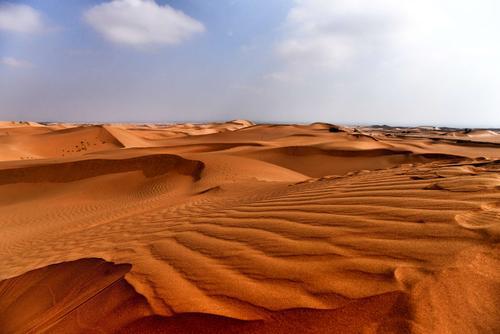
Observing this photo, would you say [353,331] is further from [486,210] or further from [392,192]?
[392,192]

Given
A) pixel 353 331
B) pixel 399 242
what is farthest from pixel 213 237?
pixel 353 331

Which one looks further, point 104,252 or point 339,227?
point 104,252

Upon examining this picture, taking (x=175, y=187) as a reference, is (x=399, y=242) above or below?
above

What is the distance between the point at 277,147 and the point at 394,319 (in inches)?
504

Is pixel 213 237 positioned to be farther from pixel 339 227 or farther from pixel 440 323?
pixel 440 323

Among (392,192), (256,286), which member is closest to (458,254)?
(256,286)

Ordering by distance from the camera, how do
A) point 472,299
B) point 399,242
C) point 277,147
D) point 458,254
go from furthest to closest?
point 277,147 → point 399,242 → point 458,254 → point 472,299

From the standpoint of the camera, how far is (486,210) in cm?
246

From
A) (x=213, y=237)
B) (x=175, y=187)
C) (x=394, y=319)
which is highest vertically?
(x=394, y=319)

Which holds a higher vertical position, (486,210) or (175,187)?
(486,210)

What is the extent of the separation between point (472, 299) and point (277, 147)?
12.7 m

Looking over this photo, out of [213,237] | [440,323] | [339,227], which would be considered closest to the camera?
[440,323]

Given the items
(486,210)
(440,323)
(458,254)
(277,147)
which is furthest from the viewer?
(277,147)

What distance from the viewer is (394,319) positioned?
57.4 inches
